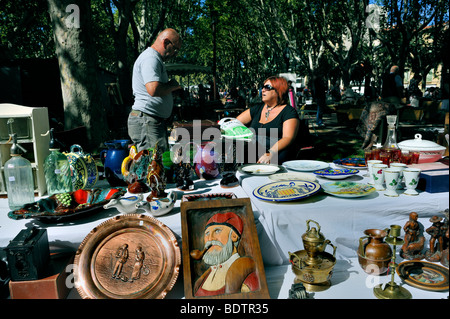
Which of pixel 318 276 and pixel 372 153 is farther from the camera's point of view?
pixel 372 153

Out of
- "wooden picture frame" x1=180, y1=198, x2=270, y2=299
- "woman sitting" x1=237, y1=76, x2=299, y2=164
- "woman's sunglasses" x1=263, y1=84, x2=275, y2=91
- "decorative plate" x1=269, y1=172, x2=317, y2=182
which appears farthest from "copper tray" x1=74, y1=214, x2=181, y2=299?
"woman's sunglasses" x1=263, y1=84, x2=275, y2=91

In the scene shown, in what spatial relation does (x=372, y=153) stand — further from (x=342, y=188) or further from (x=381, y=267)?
(x=381, y=267)

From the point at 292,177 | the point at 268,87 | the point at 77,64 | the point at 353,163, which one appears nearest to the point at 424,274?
the point at 292,177

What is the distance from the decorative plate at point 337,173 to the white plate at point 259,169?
336mm

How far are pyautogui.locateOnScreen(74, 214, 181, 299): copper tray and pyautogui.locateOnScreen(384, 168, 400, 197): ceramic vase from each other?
133 centimetres

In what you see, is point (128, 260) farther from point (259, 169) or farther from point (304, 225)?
point (259, 169)

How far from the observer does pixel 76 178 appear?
2.21 metres

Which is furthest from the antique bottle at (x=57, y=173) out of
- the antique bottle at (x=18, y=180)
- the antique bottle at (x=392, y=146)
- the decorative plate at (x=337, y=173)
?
the antique bottle at (x=392, y=146)

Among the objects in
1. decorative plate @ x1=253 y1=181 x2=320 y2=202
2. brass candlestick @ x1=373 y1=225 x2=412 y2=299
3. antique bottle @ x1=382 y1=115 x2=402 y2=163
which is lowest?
brass candlestick @ x1=373 y1=225 x2=412 y2=299

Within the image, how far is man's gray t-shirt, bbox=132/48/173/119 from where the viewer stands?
10.7 ft

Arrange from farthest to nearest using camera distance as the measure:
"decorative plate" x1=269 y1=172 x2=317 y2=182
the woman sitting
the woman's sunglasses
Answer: the woman's sunglasses, the woman sitting, "decorative plate" x1=269 y1=172 x2=317 y2=182

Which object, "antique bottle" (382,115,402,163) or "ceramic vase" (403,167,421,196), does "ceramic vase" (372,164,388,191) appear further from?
"antique bottle" (382,115,402,163)

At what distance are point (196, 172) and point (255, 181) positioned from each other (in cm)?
50
